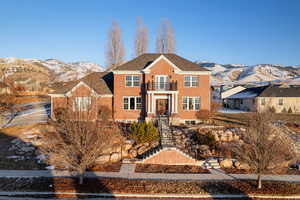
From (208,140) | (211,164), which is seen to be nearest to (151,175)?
(211,164)

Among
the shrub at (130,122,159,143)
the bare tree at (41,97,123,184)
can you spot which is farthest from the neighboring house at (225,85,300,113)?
the bare tree at (41,97,123,184)

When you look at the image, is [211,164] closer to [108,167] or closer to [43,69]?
[108,167]

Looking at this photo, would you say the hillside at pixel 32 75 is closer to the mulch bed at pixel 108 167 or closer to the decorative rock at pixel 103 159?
the decorative rock at pixel 103 159

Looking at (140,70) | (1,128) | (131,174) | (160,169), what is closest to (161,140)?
(160,169)

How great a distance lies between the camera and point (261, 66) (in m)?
160

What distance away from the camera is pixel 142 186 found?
9.28 m

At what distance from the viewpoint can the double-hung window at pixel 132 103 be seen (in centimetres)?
2264

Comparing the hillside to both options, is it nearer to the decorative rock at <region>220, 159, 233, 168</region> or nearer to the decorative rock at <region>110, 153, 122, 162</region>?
the decorative rock at <region>110, 153, 122, 162</region>

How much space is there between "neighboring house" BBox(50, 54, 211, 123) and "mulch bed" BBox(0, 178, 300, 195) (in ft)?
40.4

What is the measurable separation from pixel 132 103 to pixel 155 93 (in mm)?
3194

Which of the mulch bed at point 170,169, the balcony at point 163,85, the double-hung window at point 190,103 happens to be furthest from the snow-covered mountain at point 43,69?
the mulch bed at point 170,169

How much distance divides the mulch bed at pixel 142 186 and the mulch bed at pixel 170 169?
177 centimetres

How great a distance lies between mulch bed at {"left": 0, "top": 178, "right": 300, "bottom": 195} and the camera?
347 inches

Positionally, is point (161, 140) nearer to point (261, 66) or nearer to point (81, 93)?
point (81, 93)
